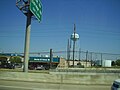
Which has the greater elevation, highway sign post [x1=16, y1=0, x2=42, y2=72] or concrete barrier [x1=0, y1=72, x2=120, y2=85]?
highway sign post [x1=16, y1=0, x2=42, y2=72]

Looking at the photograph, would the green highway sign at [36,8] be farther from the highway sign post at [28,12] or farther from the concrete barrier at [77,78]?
the concrete barrier at [77,78]

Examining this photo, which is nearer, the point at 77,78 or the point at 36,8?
the point at 77,78

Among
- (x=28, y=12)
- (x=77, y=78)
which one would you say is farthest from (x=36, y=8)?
(x=77, y=78)

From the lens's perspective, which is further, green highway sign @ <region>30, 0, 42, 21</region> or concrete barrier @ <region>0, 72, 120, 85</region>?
green highway sign @ <region>30, 0, 42, 21</region>

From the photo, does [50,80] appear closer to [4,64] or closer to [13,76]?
[13,76]

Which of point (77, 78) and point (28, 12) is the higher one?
point (28, 12)

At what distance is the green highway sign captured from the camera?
2033cm

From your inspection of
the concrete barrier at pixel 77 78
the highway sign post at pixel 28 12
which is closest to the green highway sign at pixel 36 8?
the highway sign post at pixel 28 12

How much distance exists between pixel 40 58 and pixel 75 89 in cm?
6971

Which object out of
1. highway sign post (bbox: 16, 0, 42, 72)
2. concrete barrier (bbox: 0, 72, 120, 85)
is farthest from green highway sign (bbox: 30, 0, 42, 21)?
concrete barrier (bbox: 0, 72, 120, 85)

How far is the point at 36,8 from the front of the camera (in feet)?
70.4

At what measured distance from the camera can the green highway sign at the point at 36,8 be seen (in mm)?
20334

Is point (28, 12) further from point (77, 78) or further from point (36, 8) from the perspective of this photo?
point (77, 78)

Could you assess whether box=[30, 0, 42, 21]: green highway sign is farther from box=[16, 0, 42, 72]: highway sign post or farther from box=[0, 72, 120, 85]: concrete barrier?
box=[0, 72, 120, 85]: concrete barrier
